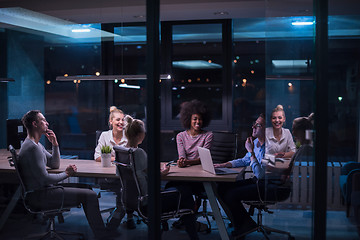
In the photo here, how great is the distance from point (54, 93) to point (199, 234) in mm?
2465

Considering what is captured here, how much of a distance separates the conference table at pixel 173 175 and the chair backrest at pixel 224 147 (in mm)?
934

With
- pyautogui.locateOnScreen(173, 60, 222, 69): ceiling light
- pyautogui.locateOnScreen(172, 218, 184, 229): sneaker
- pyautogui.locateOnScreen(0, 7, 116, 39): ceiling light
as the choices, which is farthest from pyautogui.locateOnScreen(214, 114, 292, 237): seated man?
pyautogui.locateOnScreen(173, 60, 222, 69): ceiling light

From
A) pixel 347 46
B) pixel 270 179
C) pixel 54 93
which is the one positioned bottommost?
pixel 270 179

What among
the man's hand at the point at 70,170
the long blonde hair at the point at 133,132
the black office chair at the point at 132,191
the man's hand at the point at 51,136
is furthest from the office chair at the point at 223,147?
the man's hand at the point at 51,136

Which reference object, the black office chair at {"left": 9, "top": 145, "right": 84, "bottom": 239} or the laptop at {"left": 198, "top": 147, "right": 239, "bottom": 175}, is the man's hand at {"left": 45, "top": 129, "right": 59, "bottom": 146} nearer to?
the black office chair at {"left": 9, "top": 145, "right": 84, "bottom": 239}

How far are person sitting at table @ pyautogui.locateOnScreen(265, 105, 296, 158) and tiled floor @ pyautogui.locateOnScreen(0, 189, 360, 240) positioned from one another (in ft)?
1.83

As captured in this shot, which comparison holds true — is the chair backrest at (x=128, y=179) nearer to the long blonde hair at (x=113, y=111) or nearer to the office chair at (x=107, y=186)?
Result: the office chair at (x=107, y=186)

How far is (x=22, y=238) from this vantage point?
4.56m

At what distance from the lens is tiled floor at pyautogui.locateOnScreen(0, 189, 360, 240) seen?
349 centimetres

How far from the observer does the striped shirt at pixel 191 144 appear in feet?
18.4

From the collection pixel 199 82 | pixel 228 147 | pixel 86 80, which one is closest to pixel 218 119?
pixel 199 82

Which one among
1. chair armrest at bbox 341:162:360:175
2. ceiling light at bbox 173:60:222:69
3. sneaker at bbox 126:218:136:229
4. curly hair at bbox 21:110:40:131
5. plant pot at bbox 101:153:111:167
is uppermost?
ceiling light at bbox 173:60:222:69

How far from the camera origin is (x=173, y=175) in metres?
4.53

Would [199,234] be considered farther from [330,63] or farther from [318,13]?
[318,13]
